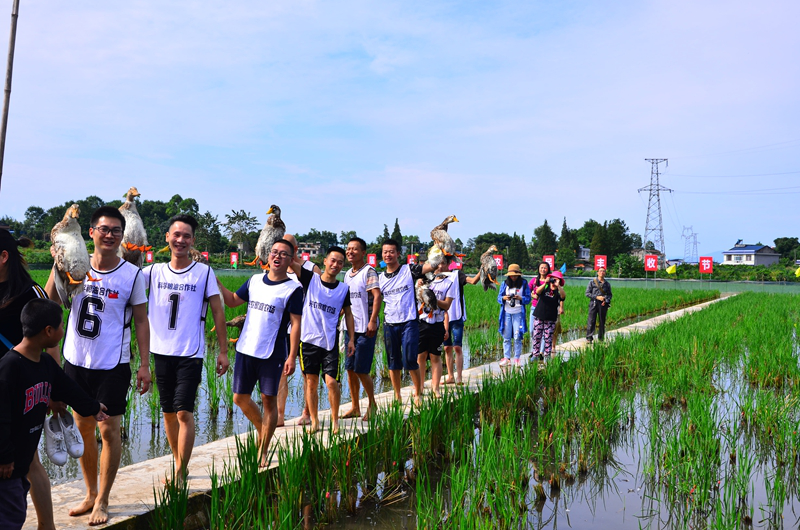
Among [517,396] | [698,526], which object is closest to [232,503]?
[698,526]

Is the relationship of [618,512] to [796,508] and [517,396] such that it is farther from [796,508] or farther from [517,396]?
[517,396]

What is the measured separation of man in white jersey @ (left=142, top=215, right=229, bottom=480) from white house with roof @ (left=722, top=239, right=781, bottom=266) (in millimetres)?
83701

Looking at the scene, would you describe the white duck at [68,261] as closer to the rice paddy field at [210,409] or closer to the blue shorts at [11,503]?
the blue shorts at [11,503]

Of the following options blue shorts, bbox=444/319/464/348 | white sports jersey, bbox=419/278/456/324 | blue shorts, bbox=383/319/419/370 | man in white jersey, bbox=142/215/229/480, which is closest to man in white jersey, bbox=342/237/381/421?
blue shorts, bbox=383/319/419/370

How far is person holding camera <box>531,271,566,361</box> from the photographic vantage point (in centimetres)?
816

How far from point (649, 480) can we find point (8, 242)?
4059 mm

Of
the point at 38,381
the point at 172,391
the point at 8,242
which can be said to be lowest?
the point at 172,391

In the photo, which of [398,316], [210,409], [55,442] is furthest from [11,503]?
[210,409]

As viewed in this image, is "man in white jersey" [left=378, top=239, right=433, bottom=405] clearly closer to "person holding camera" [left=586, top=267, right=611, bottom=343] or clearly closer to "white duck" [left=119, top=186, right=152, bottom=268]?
"white duck" [left=119, top=186, right=152, bottom=268]

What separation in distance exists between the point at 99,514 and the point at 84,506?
0.18 metres

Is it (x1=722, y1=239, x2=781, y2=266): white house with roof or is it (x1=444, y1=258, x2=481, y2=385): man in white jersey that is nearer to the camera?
(x1=444, y1=258, x2=481, y2=385): man in white jersey

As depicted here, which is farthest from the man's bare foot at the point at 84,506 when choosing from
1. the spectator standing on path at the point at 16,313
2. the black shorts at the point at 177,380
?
the black shorts at the point at 177,380

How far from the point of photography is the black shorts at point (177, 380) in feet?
10.9

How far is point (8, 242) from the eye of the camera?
8.25 ft
